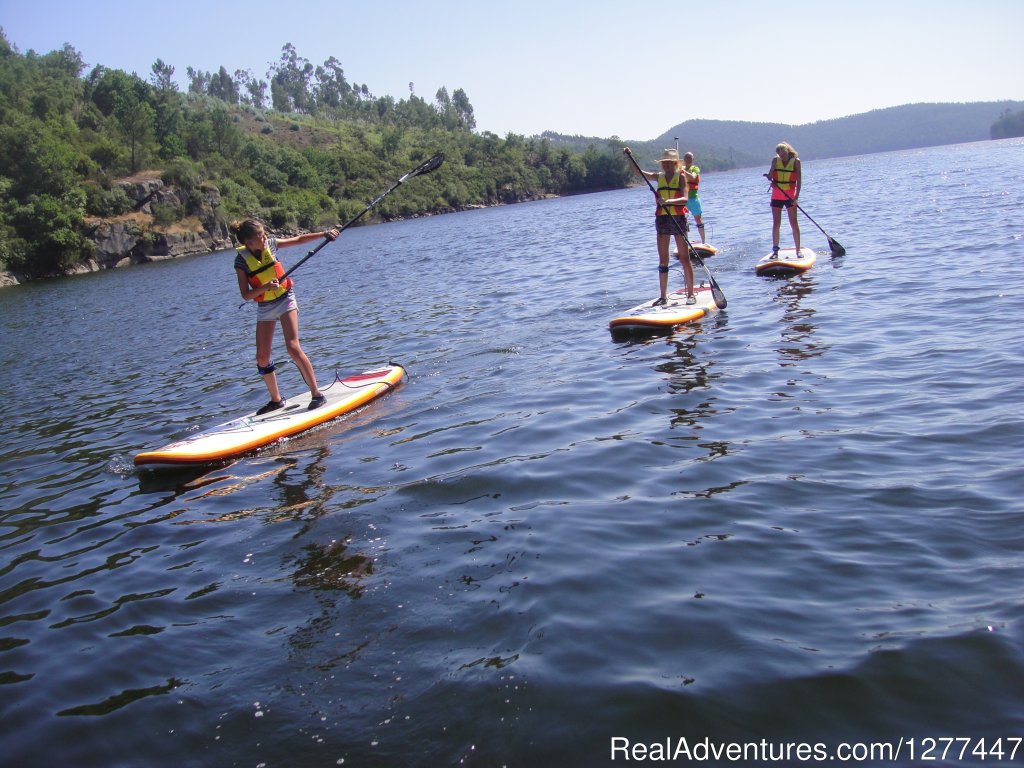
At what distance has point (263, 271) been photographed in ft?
28.1

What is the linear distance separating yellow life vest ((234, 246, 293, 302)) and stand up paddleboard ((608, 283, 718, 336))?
4.85 meters

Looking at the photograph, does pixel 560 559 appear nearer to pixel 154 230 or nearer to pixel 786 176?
pixel 786 176

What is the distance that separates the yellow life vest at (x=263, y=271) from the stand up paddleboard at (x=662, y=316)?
485cm

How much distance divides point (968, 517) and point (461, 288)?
16.0 metres

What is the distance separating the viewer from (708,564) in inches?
179

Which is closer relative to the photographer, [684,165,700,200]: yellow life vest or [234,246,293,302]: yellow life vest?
[234,246,293,302]: yellow life vest

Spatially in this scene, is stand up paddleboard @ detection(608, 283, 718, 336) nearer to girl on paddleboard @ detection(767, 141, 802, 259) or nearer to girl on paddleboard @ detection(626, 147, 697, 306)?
girl on paddleboard @ detection(626, 147, 697, 306)

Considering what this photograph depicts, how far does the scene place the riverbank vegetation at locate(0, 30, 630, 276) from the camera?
6525 centimetres

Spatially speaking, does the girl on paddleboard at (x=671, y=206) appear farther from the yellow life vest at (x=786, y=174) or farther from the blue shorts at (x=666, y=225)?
the yellow life vest at (x=786, y=174)

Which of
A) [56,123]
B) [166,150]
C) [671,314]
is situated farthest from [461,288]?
[166,150]

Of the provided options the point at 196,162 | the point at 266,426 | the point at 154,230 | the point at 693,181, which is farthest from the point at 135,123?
the point at 266,426

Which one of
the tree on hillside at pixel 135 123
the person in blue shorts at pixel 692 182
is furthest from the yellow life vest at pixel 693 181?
the tree on hillside at pixel 135 123

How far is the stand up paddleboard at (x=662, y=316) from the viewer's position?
10.9 metres

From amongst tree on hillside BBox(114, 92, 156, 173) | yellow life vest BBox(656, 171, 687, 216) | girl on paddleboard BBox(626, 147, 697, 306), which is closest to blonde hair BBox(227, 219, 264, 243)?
girl on paddleboard BBox(626, 147, 697, 306)
